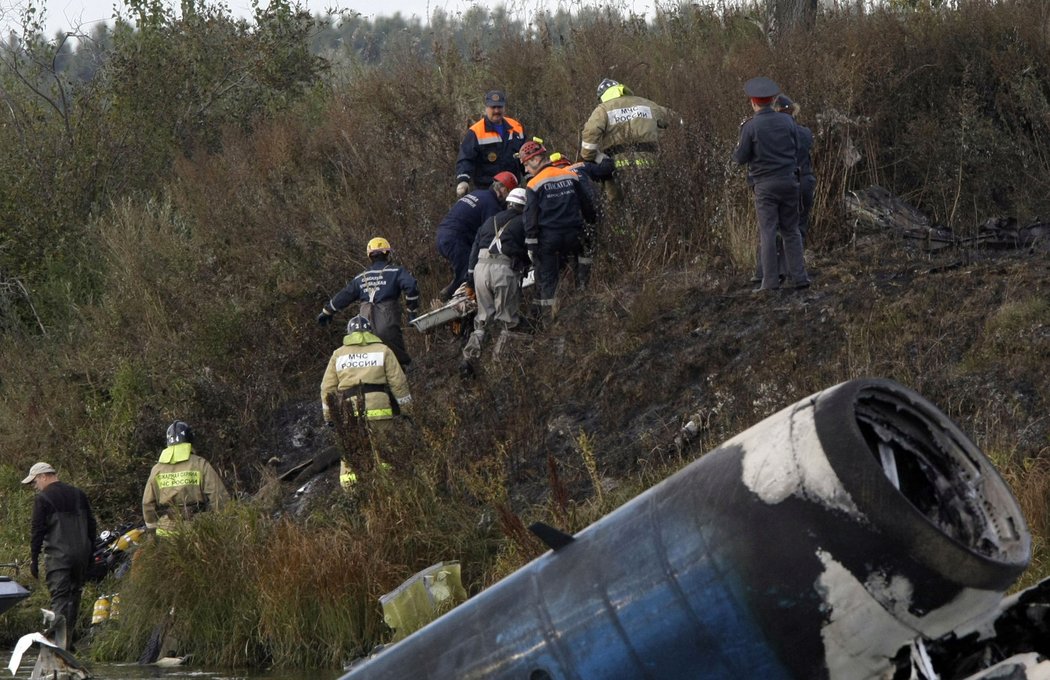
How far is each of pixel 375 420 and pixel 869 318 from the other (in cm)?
469

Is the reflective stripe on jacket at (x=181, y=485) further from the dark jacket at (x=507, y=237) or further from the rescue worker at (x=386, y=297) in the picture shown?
the dark jacket at (x=507, y=237)

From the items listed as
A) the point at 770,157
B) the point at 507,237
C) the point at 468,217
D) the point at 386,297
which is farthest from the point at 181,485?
the point at 770,157

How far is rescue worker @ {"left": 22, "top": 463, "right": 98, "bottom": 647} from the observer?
14.7 meters

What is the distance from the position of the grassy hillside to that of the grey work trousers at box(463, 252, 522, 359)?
1.71 feet

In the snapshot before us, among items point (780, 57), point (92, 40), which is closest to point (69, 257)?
point (92, 40)

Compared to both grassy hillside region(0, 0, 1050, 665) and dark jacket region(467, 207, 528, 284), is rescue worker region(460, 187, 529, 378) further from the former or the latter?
grassy hillside region(0, 0, 1050, 665)

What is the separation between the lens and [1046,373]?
12.0 meters

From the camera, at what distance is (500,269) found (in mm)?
15758

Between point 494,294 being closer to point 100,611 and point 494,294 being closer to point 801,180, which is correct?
point 801,180

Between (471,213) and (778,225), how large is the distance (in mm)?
4191

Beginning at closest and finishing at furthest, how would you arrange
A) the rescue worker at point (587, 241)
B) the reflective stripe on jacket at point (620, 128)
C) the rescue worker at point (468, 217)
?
the rescue worker at point (587, 241)
the reflective stripe on jacket at point (620, 128)
the rescue worker at point (468, 217)

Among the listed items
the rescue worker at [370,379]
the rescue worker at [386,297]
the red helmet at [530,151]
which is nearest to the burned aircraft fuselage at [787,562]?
the rescue worker at [370,379]

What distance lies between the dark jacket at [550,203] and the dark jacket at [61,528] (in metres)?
5.37

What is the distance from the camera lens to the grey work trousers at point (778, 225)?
13.5 meters
